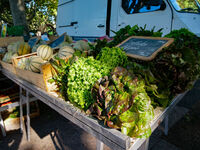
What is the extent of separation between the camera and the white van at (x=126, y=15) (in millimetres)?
4059

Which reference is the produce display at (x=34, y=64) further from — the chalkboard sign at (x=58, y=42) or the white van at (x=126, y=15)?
the white van at (x=126, y=15)

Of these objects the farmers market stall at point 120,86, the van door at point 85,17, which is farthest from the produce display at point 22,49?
the van door at point 85,17

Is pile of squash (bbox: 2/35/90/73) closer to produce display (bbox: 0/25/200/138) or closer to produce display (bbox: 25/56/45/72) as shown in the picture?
produce display (bbox: 25/56/45/72)

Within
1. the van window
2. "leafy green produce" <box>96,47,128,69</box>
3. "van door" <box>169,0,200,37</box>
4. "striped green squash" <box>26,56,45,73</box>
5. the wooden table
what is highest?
the van window

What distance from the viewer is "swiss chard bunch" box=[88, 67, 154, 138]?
1.04 metres

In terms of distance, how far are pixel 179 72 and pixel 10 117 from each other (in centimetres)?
377

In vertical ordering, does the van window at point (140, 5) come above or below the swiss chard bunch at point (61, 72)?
above

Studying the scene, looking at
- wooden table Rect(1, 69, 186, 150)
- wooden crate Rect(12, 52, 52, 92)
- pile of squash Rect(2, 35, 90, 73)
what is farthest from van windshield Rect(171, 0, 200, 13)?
wooden crate Rect(12, 52, 52, 92)

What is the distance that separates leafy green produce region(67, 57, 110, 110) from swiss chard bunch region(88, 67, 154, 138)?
0.43ft

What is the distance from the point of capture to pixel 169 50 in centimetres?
159

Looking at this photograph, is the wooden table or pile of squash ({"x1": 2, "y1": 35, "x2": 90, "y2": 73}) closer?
the wooden table

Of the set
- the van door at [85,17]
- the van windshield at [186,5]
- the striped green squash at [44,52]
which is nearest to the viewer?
the striped green squash at [44,52]

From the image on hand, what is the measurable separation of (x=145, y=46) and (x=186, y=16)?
293 cm

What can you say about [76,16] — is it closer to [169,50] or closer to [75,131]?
[75,131]
